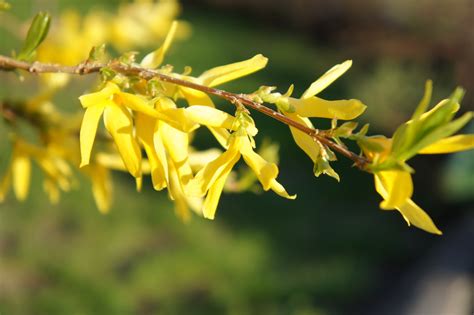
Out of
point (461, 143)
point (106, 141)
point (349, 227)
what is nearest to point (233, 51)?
point (349, 227)

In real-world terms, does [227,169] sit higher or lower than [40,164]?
higher

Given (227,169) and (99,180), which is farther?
(99,180)

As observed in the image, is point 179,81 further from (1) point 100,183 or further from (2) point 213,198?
(1) point 100,183

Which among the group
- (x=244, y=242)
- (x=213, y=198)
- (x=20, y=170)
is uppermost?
(x=213, y=198)

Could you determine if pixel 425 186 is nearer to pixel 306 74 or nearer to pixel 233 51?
pixel 306 74

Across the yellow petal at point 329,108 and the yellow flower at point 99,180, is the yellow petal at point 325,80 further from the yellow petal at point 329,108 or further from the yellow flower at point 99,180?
the yellow flower at point 99,180

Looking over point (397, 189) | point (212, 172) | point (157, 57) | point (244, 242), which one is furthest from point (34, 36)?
point (244, 242)
